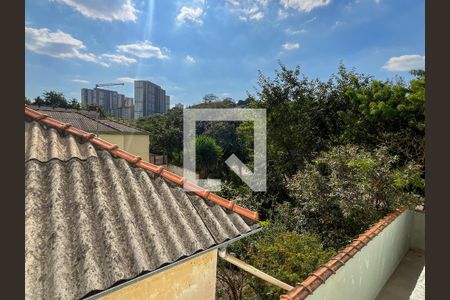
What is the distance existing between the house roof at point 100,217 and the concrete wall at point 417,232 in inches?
317

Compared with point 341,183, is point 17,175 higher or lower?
higher

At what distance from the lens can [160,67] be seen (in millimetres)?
22547

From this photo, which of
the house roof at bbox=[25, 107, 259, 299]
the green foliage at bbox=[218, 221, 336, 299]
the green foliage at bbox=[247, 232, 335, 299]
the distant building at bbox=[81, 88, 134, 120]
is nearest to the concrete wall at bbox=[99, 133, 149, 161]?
the green foliage at bbox=[218, 221, 336, 299]

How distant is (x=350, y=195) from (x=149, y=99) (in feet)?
122

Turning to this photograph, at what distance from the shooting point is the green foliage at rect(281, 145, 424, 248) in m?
8.46

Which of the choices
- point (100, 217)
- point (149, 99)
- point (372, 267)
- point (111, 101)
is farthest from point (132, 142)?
point (111, 101)

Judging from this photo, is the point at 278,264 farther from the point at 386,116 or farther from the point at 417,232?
the point at 386,116

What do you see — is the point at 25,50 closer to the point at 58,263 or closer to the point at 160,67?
the point at 58,263

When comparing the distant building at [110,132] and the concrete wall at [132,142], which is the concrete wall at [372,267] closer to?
the distant building at [110,132]

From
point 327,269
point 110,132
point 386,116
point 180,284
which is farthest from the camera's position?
point 110,132

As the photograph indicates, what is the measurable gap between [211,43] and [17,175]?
19171 mm

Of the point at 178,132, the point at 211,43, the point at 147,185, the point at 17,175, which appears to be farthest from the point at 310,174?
the point at 178,132

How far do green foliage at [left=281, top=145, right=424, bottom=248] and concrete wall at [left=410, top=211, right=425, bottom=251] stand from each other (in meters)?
0.56

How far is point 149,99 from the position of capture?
4162 centimetres
